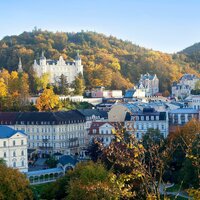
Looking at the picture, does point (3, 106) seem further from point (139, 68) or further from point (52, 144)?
point (139, 68)

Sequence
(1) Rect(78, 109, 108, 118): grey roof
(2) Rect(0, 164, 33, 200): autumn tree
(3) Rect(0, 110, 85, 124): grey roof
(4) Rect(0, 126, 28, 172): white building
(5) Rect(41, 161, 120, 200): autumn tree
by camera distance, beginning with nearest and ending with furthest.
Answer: (5) Rect(41, 161, 120, 200): autumn tree, (2) Rect(0, 164, 33, 200): autumn tree, (4) Rect(0, 126, 28, 172): white building, (3) Rect(0, 110, 85, 124): grey roof, (1) Rect(78, 109, 108, 118): grey roof

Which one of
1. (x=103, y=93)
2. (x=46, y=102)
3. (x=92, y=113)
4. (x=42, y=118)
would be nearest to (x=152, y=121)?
(x=92, y=113)

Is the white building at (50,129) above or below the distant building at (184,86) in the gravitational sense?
below

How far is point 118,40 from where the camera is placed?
16962cm

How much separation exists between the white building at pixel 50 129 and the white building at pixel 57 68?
95.7ft

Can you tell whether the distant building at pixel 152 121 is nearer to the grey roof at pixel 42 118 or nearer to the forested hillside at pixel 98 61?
the grey roof at pixel 42 118

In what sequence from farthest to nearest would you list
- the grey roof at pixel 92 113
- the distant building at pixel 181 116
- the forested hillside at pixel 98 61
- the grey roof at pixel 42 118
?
the forested hillside at pixel 98 61 → the grey roof at pixel 92 113 → the grey roof at pixel 42 118 → the distant building at pixel 181 116

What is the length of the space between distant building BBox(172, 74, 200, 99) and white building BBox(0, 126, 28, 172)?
54596mm

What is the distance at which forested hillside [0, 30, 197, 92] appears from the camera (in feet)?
326

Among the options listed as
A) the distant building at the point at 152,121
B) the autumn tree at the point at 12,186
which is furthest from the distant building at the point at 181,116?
the autumn tree at the point at 12,186

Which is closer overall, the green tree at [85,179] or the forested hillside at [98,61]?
the green tree at [85,179]

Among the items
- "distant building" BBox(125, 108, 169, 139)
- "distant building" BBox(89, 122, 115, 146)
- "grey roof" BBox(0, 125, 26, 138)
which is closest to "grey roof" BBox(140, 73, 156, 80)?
"distant building" BBox(89, 122, 115, 146)

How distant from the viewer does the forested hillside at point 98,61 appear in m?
99.3

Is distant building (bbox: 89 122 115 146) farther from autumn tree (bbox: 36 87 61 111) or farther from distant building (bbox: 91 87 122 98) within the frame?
distant building (bbox: 91 87 122 98)
